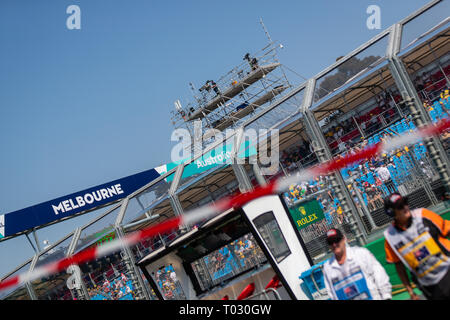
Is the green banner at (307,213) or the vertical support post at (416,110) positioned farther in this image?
the green banner at (307,213)

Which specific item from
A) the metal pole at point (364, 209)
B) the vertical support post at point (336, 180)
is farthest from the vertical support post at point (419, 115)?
the vertical support post at point (336, 180)

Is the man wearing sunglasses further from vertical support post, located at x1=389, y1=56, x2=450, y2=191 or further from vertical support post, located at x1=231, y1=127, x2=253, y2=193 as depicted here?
vertical support post, located at x1=231, y1=127, x2=253, y2=193

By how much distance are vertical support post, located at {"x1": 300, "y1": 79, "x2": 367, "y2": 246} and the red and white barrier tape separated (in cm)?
21

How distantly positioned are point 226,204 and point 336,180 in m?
4.25

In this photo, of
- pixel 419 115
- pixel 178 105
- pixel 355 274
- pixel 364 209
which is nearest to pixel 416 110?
pixel 419 115

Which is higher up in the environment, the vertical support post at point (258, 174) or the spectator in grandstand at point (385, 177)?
the vertical support post at point (258, 174)

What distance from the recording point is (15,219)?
25.1m

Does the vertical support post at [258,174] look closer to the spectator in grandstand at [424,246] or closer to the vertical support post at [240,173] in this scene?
the vertical support post at [240,173]

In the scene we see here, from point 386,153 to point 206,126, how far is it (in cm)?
3104

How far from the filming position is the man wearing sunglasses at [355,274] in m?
4.31

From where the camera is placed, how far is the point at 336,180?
9.79 metres

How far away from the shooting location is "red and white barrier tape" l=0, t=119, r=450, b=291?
361 inches

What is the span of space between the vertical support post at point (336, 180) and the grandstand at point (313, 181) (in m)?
0.02
